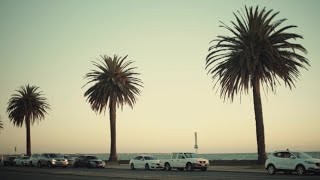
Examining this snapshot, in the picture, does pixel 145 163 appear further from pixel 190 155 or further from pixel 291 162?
pixel 291 162

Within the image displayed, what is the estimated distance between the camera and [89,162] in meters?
49.8

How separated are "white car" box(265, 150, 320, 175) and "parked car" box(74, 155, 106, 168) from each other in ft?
72.6

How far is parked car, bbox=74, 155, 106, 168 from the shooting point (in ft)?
160

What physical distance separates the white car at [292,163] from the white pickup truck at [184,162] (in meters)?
7.64

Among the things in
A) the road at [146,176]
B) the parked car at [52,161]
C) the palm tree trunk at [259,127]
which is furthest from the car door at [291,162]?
the parked car at [52,161]

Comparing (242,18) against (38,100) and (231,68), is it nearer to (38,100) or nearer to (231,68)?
(231,68)

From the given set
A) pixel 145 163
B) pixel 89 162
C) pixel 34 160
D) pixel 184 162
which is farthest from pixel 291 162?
pixel 34 160

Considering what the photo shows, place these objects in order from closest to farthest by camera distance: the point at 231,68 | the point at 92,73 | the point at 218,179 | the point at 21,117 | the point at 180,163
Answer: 1. the point at 218,179
2. the point at 180,163
3. the point at 231,68
4. the point at 92,73
5. the point at 21,117

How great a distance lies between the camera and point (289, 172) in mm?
32094

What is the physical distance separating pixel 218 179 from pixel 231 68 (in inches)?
789

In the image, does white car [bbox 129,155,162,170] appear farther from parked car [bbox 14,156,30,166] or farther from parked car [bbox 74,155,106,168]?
parked car [bbox 14,156,30,166]

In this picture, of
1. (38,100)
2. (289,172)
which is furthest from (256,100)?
Result: (38,100)

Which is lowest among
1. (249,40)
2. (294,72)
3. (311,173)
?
(311,173)

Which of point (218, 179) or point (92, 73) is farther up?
point (92, 73)
